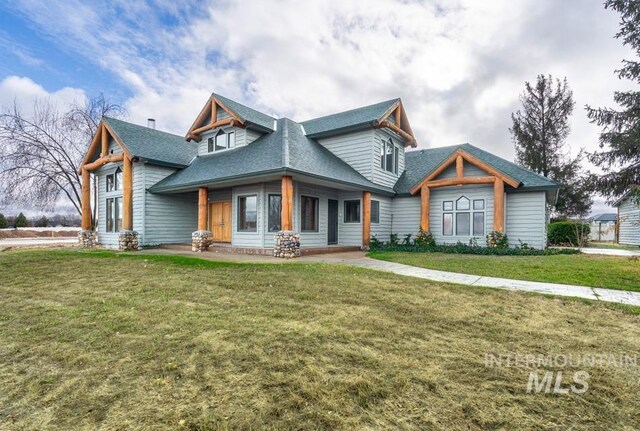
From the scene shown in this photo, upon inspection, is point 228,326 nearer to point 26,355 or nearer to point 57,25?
point 26,355

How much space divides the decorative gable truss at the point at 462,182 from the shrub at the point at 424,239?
0.20 metres

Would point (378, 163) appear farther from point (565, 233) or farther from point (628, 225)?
point (628, 225)

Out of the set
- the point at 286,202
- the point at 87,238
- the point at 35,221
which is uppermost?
the point at 286,202

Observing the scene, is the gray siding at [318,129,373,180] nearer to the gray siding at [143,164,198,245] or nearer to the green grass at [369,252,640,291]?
the green grass at [369,252,640,291]

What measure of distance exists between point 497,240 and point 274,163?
31.2ft

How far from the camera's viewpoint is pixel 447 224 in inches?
578

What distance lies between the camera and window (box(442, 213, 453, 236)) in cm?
1458

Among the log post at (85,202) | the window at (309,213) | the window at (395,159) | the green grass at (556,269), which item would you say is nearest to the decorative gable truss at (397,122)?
the window at (395,159)

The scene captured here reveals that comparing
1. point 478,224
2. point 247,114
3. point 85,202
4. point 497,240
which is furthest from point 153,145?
point 497,240

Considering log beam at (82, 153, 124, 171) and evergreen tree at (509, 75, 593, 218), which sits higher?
evergreen tree at (509, 75, 593, 218)

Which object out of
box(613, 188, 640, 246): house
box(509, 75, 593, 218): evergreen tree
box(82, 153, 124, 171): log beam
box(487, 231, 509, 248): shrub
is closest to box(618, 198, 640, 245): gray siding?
box(613, 188, 640, 246): house

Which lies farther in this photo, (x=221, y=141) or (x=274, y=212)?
(x=221, y=141)

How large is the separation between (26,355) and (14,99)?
24.2 meters

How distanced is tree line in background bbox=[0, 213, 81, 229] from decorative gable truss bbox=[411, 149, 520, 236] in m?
41.1
